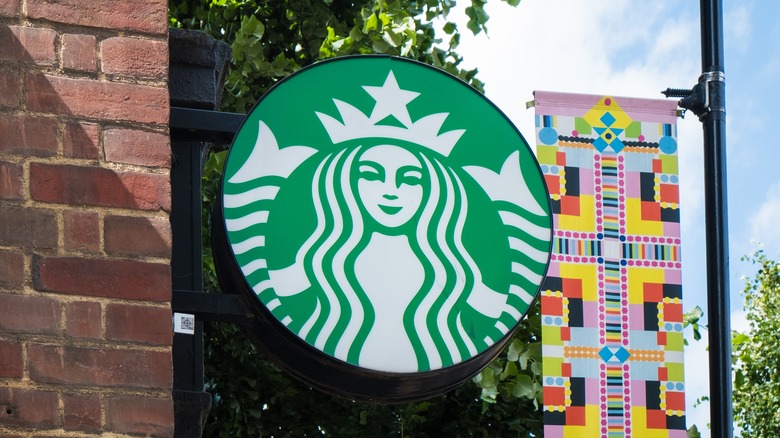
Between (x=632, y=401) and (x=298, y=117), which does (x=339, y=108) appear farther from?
(x=632, y=401)

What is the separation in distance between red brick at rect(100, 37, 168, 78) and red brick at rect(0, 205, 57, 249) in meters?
0.40

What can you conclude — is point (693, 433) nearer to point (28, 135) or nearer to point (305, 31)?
point (305, 31)

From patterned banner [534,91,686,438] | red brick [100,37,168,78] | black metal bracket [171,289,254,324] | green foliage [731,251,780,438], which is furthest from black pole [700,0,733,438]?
green foliage [731,251,780,438]

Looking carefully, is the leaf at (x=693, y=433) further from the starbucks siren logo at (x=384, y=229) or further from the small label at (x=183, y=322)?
the small label at (x=183, y=322)

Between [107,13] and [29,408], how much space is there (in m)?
0.97

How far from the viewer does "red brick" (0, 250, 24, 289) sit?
2914 millimetres

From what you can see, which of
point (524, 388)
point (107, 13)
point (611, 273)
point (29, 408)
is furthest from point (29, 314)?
point (524, 388)

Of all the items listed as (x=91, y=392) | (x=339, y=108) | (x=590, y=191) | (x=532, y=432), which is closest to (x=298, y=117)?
(x=339, y=108)

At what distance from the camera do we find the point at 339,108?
3.84 metres

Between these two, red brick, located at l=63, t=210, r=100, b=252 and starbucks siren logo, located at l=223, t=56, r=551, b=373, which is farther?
starbucks siren logo, located at l=223, t=56, r=551, b=373

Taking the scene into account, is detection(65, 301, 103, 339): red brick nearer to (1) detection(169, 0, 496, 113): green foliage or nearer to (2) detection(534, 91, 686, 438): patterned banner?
(2) detection(534, 91, 686, 438): patterned banner

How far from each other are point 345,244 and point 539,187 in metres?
0.70

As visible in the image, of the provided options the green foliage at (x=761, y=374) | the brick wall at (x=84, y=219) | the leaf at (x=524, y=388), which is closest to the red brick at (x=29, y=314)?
the brick wall at (x=84, y=219)

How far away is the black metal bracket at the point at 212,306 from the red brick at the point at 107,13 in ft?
2.53
